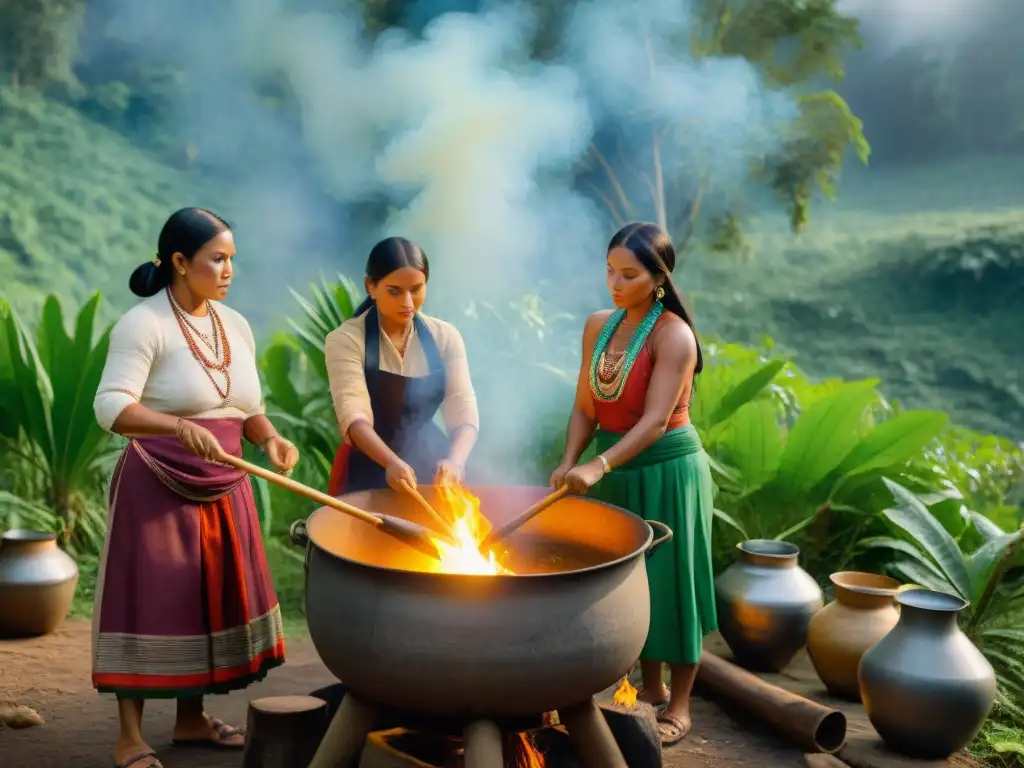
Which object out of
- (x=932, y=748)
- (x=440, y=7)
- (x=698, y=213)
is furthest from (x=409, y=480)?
(x=698, y=213)

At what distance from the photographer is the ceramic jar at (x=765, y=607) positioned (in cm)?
413

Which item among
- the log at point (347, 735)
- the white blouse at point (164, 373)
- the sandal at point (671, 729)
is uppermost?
the white blouse at point (164, 373)

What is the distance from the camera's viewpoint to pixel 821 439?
489 centimetres

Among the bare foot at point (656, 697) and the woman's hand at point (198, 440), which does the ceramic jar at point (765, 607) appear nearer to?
the bare foot at point (656, 697)

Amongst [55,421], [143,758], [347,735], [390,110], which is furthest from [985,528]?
[390,110]

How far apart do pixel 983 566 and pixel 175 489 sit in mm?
3002

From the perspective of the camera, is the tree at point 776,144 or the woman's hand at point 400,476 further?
the tree at point 776,144

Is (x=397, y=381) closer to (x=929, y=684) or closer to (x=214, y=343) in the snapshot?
(x=214, y=343)

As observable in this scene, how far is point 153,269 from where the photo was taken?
3029 mm

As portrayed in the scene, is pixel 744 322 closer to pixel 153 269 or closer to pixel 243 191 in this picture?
pixel 243 191

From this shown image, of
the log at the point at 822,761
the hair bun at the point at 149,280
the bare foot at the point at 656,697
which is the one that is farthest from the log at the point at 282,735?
the log at the point at 822,761

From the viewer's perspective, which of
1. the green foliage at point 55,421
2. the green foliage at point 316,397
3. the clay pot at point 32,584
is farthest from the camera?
the green foliage at point 316,397

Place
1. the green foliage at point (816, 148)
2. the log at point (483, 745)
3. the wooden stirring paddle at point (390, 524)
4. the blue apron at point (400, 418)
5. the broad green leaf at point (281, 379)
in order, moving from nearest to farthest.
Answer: the log at point (483, 745)
the wooden stirring paddle at point (390, 524)
the blue apron at point (400, 418)
the broad green leaf at point (281, 379)
the green foliage at point (816, 148)

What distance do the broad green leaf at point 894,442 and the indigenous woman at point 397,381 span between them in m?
2.41
